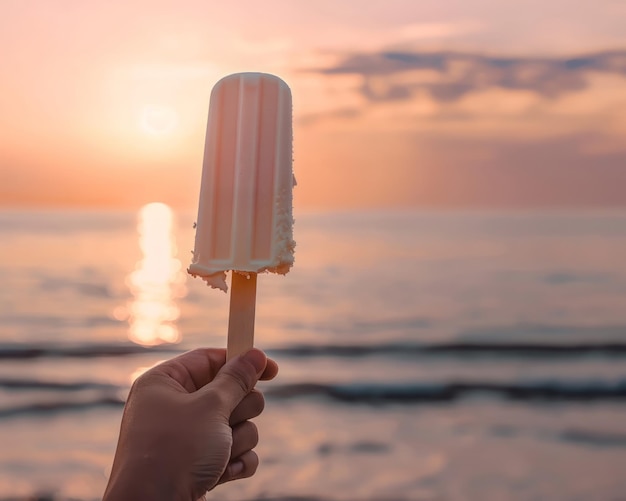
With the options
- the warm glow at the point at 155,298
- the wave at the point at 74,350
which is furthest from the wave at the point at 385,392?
the warm glow at the point at 155,298

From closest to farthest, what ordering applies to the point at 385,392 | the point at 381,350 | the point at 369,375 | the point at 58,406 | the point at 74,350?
the point at 58,406 → the point at 385,392 → the point at 369,375 → the point at 74,350 → the point at 381,350

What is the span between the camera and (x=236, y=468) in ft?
7.92

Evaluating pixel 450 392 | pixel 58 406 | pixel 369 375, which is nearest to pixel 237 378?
pixel 58 406

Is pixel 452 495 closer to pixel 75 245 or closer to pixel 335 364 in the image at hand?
pixel 335 364

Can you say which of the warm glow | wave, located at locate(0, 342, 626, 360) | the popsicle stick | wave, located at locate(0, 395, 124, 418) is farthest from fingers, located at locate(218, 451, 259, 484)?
the warm glow

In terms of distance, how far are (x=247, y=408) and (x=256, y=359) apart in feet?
0.65

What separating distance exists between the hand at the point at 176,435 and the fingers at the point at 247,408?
0.04m

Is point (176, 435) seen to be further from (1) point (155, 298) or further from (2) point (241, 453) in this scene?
(1) point (155, 298)

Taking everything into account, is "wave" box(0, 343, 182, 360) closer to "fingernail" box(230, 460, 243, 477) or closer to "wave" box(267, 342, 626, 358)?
"wave" box(267, 342, 626, 358)

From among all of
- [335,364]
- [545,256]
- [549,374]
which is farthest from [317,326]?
[545,256]

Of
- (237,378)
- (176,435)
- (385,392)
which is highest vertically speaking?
(237,378)

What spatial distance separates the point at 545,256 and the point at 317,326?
1496 centimetres

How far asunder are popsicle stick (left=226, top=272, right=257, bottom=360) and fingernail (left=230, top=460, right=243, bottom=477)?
38cm

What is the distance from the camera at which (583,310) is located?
1466 cm
